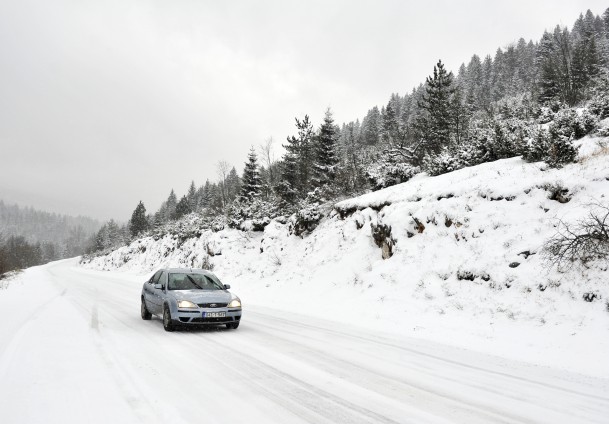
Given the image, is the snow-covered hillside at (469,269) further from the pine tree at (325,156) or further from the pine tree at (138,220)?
the pine tree at (138,220)

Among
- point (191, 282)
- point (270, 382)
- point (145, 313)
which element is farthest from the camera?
point (145, 313)

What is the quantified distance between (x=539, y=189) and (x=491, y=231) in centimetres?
186

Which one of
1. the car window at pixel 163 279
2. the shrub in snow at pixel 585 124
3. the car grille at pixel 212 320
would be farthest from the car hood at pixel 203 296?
the shrub in snow at pixel 585 124

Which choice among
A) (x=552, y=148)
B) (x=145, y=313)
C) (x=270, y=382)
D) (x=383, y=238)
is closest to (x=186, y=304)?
(x=145, y=313)

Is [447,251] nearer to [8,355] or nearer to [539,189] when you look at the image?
[539,189]

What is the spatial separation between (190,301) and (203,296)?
1.33 feet

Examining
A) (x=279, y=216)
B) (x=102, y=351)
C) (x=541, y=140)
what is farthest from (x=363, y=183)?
(x=102, y=351)

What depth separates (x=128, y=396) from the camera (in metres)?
4.30

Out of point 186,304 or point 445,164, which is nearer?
point 186,304

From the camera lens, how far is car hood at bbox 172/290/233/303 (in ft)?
28.6

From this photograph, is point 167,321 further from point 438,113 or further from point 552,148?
point 438,113

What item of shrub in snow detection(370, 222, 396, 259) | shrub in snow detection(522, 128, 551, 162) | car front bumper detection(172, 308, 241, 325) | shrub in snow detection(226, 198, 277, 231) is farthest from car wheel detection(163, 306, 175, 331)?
shrub in snow detection(226, 198, 277, 231)

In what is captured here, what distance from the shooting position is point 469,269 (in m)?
10.2

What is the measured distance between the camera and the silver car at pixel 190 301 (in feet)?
27.8
